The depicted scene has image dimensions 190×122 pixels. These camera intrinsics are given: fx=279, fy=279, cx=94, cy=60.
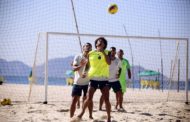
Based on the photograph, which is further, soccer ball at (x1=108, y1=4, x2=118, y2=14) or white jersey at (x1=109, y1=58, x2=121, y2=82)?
soccer ball at (x1=108, y1=4, x2=118, y2=14)

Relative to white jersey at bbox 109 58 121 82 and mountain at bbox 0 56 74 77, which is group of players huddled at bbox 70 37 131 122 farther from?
mountain at bbox 0 56 74 77

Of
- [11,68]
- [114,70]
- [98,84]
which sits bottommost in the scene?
[98,84]

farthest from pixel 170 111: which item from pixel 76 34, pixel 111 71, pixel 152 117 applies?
pixel 76 34

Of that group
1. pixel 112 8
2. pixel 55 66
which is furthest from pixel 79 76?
pixel 55 66

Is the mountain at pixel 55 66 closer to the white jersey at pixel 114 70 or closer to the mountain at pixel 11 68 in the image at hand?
the white jersey at pixel 114 70

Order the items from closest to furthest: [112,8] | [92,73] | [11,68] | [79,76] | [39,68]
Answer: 1. [92,73]
2. [79,76]
3. [112,8]
4. [39,68]
5. [11,68]

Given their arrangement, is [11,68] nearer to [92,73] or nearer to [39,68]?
[39,68]

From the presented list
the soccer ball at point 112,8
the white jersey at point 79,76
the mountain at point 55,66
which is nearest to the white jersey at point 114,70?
the mountain at point 55,66

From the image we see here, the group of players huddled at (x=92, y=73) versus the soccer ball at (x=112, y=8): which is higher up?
the soccer ball at (x=112, y=8)

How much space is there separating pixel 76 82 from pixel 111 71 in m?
1.47

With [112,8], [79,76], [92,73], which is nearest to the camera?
[92,73]

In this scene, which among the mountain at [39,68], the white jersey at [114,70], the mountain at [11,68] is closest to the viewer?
the white jersey at [114,70]

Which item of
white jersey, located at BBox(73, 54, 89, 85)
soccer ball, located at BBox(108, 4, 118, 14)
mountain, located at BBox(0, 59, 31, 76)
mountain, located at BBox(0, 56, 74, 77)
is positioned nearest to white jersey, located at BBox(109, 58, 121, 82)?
white jersey, located at BBox(73, 54, 89, 85)

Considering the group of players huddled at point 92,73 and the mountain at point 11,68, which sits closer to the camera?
the group of players huddled at point 92,73
